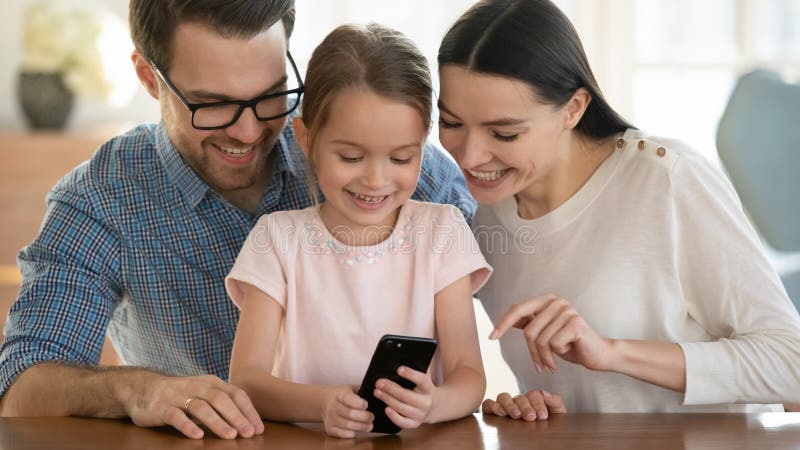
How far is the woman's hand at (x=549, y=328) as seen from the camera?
4.60 feet

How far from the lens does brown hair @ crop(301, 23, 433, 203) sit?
1.56m

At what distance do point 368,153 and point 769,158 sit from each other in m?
1.99

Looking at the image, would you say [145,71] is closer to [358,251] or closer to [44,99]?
[358,251]

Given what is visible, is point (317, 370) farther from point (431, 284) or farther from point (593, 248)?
point (593, 248)

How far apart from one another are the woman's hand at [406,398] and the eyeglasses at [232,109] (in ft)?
2.20

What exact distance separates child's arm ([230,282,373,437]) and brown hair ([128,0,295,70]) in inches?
20.2

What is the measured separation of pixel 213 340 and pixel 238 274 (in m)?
0.48

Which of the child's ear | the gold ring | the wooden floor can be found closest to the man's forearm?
the gold ring

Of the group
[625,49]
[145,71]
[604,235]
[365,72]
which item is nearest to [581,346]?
[604,235]

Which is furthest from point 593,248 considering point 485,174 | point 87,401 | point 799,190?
point 799,190

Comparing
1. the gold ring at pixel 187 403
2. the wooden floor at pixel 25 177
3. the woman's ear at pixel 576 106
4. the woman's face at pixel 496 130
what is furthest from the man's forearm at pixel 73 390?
the wooden floor at pixel 25 177

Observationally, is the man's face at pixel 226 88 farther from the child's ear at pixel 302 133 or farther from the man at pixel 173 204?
the child's ear at pixel 302 133

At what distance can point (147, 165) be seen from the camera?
2053 millimetres

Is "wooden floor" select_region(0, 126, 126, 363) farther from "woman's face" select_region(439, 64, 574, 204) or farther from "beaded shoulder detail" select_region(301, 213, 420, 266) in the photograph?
"woman's face" select_region(439, 64, 574, 204)
